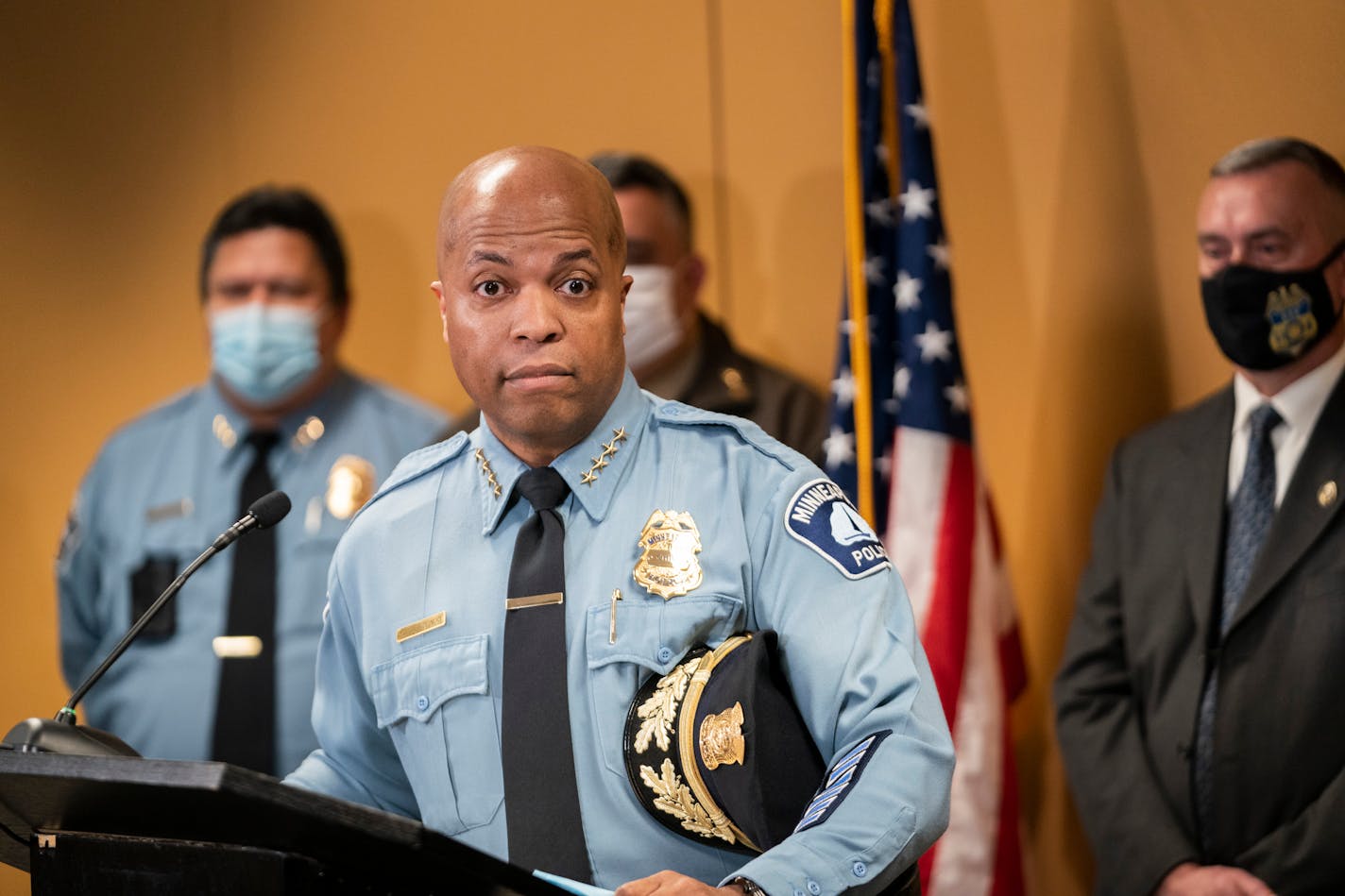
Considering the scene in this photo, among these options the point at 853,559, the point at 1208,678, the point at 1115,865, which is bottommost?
the point at 1115,865

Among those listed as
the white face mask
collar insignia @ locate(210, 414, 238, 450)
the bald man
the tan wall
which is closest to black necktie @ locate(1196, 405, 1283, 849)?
the tan wall

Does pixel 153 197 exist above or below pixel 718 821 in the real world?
above

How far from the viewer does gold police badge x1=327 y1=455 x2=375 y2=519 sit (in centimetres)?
393

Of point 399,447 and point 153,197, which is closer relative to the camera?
point 399,447

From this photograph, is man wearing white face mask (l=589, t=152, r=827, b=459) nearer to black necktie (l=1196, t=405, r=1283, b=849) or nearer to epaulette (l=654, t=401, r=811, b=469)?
black necktie (l=1196, t=405, r=1283, b=849)

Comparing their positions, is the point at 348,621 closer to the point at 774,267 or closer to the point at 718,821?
the point at 718,821

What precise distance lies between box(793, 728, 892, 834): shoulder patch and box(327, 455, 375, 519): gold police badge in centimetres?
247

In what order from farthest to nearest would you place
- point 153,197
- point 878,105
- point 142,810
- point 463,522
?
point 153,197, point 878,105, point 463,522, point 142,810

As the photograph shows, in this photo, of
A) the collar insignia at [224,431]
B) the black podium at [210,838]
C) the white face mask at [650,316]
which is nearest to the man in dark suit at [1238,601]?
the white face mask at [650,316]

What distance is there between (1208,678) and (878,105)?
140cm

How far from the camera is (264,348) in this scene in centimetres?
400

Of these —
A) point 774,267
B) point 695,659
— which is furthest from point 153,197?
point 695,659

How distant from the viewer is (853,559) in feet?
5.64

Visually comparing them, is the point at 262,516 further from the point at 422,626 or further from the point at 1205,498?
the point at 1205,498
